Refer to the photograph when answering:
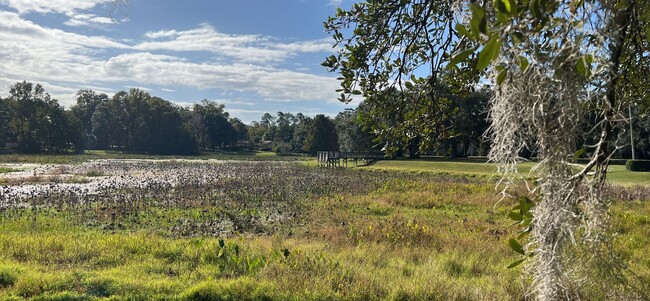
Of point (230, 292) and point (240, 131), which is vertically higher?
point (240, 131)

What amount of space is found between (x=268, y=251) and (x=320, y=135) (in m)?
79.5

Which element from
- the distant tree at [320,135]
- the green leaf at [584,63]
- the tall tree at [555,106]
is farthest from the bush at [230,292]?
the distant tree at [320,135]

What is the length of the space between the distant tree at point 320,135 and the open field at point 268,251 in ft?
228

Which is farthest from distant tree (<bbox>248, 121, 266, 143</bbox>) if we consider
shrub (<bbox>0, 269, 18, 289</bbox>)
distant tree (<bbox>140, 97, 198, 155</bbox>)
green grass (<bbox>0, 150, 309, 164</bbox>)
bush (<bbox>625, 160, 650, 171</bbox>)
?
shrub (<bbox>0, 269, 18, 289</bbox>)

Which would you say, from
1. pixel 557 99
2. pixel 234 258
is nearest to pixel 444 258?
pixel 234 258

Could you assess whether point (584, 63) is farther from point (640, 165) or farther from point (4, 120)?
point (4, 120)

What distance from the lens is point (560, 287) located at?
226 cm

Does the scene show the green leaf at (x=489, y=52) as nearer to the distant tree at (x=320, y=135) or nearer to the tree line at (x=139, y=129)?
the tree line at (x=139, y=129)

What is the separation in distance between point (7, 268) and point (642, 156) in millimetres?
59741

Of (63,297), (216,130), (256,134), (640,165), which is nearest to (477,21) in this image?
(63,297)

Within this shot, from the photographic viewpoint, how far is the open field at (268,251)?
20.6 feet

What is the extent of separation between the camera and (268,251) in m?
8.57

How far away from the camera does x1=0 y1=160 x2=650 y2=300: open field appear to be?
247 inches

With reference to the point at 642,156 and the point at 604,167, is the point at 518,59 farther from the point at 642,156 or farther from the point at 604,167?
the point at 642,156
